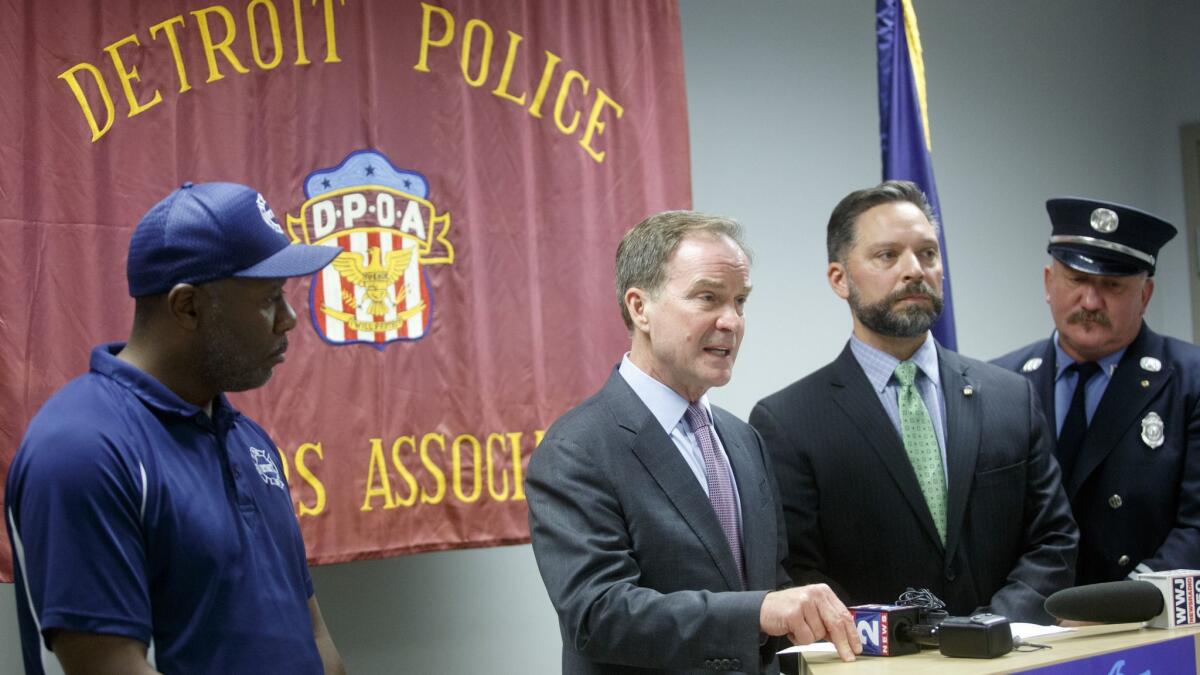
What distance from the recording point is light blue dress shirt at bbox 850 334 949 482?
7.72 feet

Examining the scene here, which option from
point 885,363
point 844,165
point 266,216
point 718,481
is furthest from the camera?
point 844,165

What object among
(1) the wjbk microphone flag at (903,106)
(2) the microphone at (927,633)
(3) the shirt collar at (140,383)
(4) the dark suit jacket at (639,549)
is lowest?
(2) the microphone at (927,633)

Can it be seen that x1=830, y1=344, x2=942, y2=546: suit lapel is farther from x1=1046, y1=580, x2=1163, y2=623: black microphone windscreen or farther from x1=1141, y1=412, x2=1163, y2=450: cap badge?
x1=1141, y1=412, x2=1163, y2=450: cap badge

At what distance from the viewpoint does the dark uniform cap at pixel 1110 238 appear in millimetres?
2598

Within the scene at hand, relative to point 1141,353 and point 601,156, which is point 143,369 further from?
point 1141,353

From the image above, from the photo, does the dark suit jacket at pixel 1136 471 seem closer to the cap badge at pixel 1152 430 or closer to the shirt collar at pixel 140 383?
the cap badge at pixel 1152 430

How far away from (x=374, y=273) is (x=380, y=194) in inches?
7.4

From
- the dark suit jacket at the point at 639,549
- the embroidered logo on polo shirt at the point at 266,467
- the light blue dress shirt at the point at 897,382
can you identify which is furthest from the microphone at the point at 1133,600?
the embroidered logo on polo shirt at the point at 266,467

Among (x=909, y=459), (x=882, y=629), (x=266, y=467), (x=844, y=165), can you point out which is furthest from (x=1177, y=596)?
(x=844, y=165)

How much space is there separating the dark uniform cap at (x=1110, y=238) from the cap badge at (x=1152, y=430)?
1.01ft

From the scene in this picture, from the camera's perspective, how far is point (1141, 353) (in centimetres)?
265

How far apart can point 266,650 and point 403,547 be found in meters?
1.24

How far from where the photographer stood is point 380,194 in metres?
2.92

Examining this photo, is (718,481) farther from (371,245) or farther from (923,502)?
(371,245)
